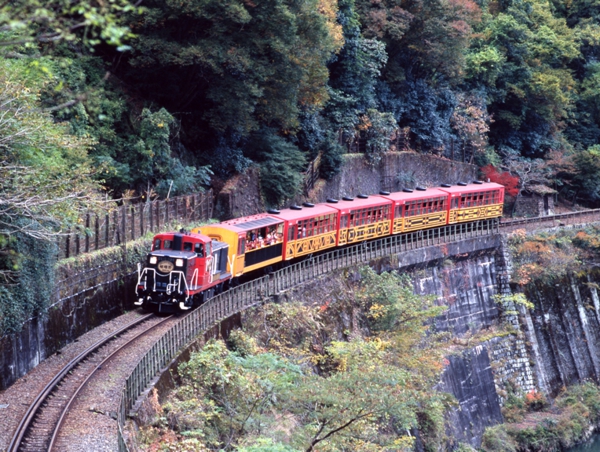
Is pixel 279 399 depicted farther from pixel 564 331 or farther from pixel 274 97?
pixel 564 331

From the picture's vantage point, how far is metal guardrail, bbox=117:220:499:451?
19562 millimetres

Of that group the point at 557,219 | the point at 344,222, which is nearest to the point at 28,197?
the point at 344,222

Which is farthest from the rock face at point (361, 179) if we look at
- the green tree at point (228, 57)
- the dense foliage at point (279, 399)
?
the dense foliage at point (279, 399)

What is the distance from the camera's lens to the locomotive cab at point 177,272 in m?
25.4

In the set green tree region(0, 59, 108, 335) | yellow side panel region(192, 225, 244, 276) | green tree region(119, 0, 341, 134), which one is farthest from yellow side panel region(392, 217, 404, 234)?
green tree region(0, 59, 108, 335)

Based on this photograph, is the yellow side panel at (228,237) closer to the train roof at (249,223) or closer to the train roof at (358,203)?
the train roof at (249,223)

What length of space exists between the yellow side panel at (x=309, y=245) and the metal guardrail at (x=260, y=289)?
1.31ft

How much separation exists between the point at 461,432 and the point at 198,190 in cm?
1344

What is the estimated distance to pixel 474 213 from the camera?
42156 mm

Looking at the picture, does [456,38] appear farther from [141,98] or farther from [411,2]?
[141,98]

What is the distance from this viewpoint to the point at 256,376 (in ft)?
68.6

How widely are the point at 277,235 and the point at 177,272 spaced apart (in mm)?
6473

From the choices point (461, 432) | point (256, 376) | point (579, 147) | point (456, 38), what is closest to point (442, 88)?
point (456, 38)

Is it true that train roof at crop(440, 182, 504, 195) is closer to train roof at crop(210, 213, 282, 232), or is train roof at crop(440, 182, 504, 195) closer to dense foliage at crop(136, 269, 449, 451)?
train roof at crop(210, 213, 282, 232)
